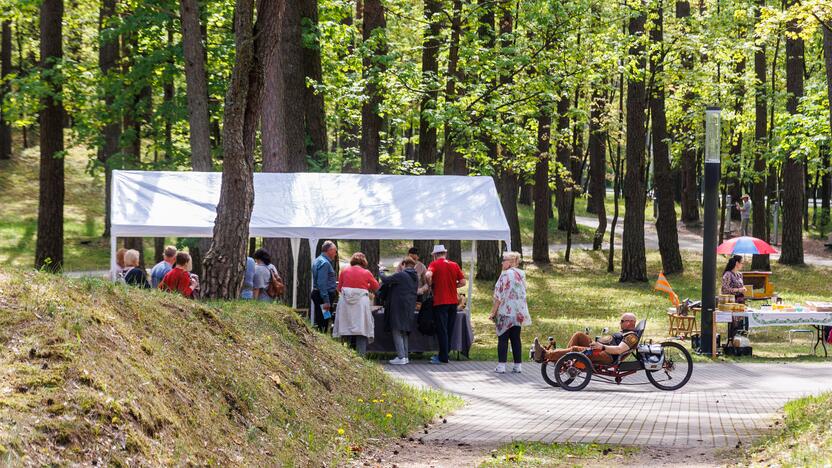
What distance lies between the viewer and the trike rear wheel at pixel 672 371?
45.1 ft

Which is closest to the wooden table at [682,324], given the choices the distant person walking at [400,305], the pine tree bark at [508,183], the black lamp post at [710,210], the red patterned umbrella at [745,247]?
the black lamp post at [710,210]

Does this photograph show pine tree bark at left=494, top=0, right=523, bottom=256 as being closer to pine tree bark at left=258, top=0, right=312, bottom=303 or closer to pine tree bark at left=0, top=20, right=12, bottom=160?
pine tree bark at left=258, top=0, right=312, bottom=303

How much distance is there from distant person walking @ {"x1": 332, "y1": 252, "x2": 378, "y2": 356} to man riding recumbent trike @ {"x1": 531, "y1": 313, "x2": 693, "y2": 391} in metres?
2.82

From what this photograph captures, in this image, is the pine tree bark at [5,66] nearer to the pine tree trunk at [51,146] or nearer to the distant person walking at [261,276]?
the pine tree trunk at [51,146]

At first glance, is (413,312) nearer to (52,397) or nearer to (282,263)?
(282,263)

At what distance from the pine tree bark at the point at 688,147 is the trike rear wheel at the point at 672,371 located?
1696 centimetres

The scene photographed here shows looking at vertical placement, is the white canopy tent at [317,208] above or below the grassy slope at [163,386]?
above

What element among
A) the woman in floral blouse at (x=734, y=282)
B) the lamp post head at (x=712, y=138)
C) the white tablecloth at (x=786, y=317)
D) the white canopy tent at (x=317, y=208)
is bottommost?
the white tablecloth at (x=786, y=317)

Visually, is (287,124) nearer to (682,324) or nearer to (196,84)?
(196,84)

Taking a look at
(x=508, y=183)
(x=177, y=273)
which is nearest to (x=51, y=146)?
(x=177, y=273)

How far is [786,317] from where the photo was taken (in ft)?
57.3

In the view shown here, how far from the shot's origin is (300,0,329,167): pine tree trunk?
72.4 feet

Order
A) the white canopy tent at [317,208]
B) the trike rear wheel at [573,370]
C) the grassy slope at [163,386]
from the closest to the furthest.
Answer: the grassy slope at [163,386]
the trike rear wheel at [573,370]
the white canopy tent at [317,208]

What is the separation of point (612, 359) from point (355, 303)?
392 cm
